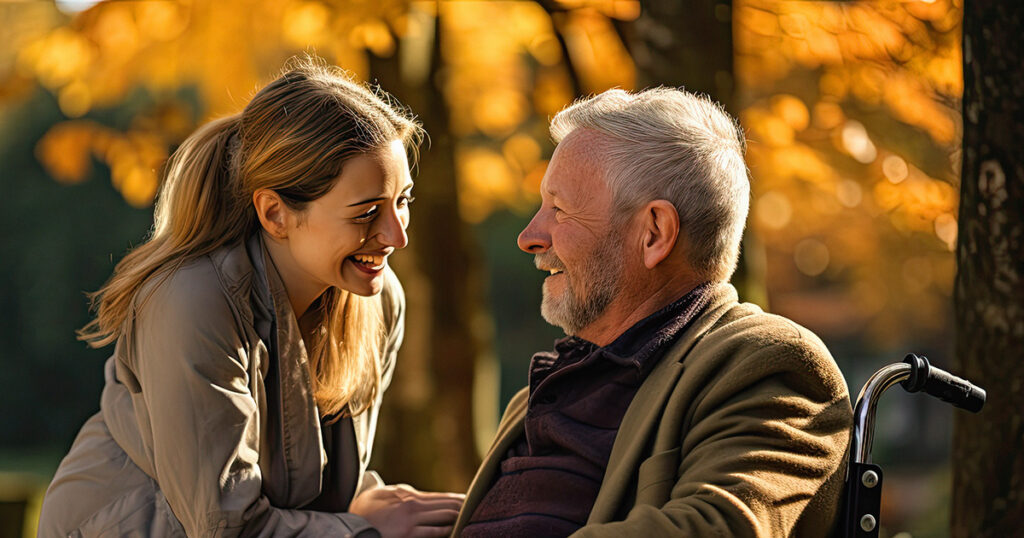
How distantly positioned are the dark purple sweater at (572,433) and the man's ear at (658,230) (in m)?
0.13

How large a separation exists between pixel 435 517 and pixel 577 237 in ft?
2.83

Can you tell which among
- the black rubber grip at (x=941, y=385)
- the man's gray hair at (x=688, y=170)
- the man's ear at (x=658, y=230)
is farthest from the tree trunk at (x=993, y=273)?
the man's ear at (x=658, y=230)

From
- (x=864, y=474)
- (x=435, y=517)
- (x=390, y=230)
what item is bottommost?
(x=435, y=517)

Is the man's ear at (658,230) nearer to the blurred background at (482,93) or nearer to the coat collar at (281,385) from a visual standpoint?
the coat collar at (281,385)

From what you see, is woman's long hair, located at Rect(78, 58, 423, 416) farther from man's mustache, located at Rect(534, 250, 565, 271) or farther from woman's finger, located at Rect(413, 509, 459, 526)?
man's mustache, located at Rect(534, 250, 565, 271)

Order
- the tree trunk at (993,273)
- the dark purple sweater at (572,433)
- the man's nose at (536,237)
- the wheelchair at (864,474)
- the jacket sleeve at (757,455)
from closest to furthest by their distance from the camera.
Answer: the jacket sleeve at (757,455) < the wheelchair at (864,474) < the dark purple sweater at (572,433) < the man's nose at (536,237) < the tree trunk at (993,273)

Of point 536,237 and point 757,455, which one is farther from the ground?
point 536,237

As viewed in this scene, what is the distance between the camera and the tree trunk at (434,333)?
6461 millimetres

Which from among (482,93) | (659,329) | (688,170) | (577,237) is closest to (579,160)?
(577,237)

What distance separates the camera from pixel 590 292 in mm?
2873

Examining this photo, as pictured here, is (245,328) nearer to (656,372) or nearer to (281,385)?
(281,385)

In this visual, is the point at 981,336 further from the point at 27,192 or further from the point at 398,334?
the point at 27,192

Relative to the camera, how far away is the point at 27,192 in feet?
47.3

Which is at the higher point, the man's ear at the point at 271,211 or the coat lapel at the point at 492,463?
the man's ear at the point at 271,211
